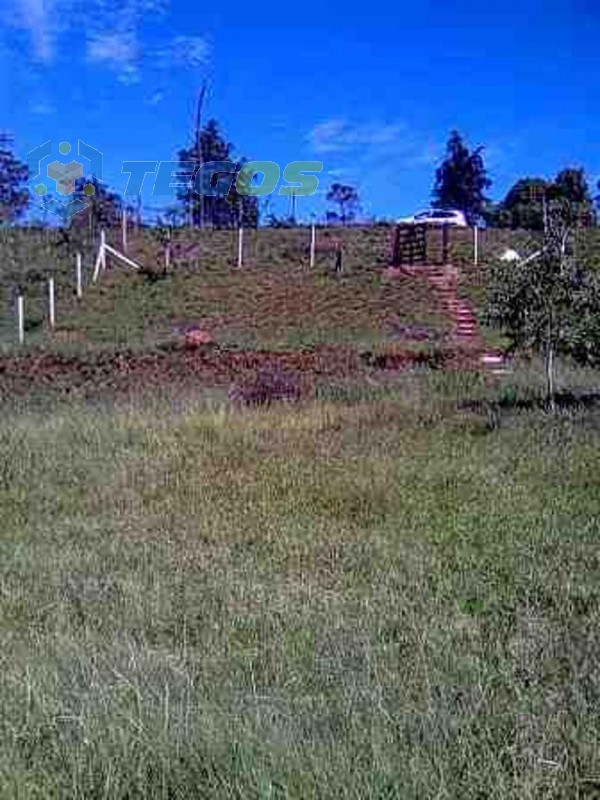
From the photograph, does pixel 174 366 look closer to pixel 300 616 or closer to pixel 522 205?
pixel 300 616

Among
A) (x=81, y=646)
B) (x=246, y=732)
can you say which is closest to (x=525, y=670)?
(x=246, y=732)

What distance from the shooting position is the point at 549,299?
1414 centimetres

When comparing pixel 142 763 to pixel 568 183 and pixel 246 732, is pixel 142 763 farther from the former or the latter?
pixel 568 183

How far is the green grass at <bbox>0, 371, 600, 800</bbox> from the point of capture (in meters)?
3.02

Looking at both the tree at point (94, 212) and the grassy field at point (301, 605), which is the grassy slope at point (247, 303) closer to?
the tree at point (94, 212)

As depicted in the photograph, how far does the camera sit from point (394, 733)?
3.21m

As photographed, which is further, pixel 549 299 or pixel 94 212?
pixel 94 212

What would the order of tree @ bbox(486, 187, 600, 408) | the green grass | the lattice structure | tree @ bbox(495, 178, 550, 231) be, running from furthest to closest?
tree @ bbox(495, 178, 550, 231), the lattice structure, tree @ bbox(486, 187, 600, 408), the green grass

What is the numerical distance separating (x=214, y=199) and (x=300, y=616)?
61.3 metres

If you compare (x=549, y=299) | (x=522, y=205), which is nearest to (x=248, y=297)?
(x=549, y=299)

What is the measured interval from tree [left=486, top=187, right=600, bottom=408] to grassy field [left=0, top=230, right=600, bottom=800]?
1.69 meters

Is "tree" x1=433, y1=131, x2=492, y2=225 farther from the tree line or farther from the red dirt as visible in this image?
the red dirt

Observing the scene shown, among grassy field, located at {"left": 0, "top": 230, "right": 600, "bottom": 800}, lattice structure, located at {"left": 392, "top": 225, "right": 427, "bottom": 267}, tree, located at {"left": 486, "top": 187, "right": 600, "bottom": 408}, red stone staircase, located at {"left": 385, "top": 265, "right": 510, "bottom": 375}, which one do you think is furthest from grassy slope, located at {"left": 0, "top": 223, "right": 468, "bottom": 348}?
grassy field, located at {"left": 0, "top": 230, "right": 600, "bottom": 800}

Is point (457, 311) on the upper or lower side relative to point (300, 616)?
upper
